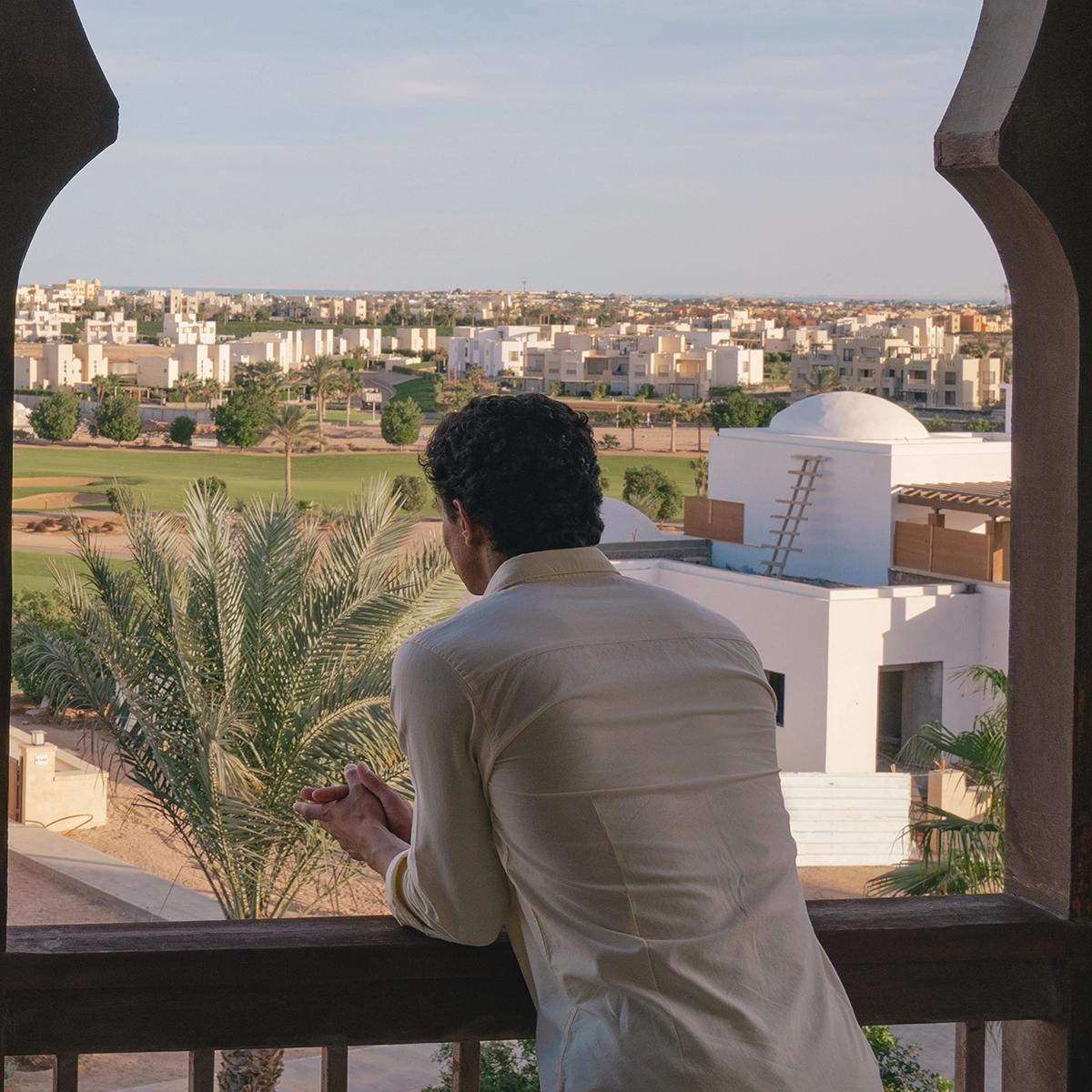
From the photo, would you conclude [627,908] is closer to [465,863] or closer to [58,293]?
[465,863]

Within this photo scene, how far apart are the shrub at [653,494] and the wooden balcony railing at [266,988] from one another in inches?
1275

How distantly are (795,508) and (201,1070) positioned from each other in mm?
18049

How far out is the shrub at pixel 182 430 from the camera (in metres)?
47.6

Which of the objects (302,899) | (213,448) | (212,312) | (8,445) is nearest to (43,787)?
(302,899)

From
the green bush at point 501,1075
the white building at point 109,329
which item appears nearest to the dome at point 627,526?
the green bush at point 501,1075

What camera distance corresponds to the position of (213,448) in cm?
4831

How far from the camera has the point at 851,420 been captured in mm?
19484

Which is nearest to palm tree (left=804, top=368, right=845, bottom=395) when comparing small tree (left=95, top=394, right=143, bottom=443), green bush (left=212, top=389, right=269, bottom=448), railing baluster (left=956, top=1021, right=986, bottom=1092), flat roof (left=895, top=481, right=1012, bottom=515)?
green bush (left=212, top=389, right=269, bottom=448)

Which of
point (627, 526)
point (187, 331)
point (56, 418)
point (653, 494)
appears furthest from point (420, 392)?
point (627, 526)

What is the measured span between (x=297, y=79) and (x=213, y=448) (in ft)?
56.1

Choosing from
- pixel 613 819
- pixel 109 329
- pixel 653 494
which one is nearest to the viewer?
pixel 613 819

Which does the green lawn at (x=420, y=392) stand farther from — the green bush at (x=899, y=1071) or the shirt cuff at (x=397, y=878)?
the shirt cuff at (x=397, y=878)

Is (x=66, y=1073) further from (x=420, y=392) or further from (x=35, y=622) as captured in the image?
(x=420, y=392)

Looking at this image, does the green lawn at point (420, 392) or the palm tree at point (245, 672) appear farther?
the green lawn at point (420, 392)
